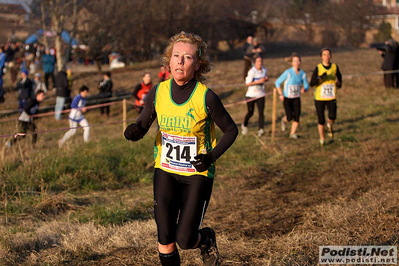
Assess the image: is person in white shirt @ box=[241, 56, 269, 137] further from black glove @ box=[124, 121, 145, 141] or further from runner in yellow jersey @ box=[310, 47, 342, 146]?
black glove @ box=[124, 121, 145, 141]

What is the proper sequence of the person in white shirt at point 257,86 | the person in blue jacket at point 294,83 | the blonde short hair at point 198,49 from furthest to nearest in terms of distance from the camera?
the person in white shirt at point 257,86 < the person in blue jacket at point 294,83 < the blonde short hair at point 198,49

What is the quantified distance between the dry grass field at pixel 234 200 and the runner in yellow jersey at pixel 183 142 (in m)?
0.89

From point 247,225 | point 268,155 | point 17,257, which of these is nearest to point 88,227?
point 17,257

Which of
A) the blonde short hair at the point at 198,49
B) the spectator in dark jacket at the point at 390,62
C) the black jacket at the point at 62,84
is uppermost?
the blonde short hair at the point at 198,49

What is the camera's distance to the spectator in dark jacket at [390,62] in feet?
57.6

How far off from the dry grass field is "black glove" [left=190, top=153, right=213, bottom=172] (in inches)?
48.8

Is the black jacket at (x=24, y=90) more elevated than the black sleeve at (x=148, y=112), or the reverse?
the black sleeve at (x=148, y=112)

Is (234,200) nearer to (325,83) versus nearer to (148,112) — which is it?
(148,112)

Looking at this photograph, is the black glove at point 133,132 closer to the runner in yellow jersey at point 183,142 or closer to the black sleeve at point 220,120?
the runner in yellow jersey at point 183,142

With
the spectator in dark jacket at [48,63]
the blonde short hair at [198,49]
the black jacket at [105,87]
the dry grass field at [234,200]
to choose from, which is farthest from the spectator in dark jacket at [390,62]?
the blonde short hair at [198,49]

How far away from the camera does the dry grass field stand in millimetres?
5074

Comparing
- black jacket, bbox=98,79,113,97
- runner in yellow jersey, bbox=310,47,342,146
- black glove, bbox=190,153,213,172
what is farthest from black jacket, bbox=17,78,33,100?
black glove, bbox=190,153,213,172

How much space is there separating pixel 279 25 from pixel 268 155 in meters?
46.5

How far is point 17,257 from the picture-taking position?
4.95 meters
